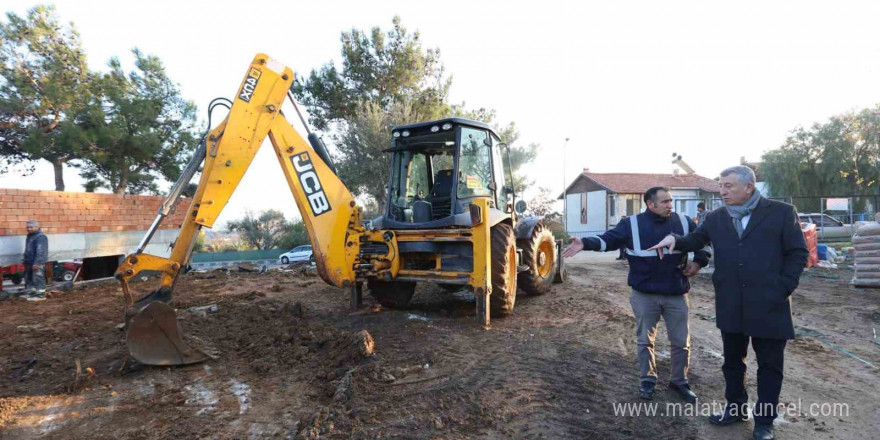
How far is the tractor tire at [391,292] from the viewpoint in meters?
6.55

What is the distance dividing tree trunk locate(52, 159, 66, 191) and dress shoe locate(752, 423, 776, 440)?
1737cm

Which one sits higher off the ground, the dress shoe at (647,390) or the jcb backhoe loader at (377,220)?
the jcb backhoe loader at (377,220)

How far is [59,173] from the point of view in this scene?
45.9 ft

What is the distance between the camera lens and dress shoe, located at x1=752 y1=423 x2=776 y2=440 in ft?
9.45

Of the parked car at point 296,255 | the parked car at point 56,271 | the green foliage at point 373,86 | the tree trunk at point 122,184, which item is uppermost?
the green foliage at point 373,86

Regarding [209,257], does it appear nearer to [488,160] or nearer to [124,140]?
[124,140]

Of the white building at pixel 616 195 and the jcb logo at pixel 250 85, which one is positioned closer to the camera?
the jcb logo at pixel 250 85

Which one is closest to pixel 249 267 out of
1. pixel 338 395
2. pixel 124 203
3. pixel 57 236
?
pixel 124 203

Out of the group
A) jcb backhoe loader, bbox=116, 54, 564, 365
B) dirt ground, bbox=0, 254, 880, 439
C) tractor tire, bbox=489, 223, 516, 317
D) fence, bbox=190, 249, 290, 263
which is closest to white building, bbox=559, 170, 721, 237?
fence, bbox=190, 249, 290, 263

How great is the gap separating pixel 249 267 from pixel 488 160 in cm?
845

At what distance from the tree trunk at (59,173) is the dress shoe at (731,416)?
17151mm

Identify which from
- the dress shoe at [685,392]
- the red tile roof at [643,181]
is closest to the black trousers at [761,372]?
the dress shoe at [685,392]

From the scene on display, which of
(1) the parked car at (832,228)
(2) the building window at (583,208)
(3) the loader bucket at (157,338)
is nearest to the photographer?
(3) the loader bucket at (157,338)

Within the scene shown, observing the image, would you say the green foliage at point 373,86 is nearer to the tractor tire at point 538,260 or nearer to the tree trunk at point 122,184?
the tree trunk at point 122,184
